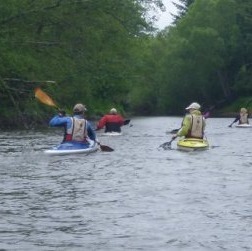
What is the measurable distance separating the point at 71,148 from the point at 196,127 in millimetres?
4349

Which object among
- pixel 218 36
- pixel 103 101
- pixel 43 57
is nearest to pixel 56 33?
pixel 43 57

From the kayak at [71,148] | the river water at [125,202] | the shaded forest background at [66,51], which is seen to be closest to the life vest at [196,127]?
the river water at [125,202]

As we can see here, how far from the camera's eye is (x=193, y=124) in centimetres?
2375

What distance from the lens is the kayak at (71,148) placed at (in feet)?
72.0

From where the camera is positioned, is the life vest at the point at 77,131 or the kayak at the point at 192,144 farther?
the kayak at the point at 192,144

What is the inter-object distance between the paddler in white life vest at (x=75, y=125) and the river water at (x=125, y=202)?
0.75m

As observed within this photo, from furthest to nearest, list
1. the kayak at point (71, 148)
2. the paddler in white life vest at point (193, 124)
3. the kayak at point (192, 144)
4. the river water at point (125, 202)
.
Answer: the kayak at point (192, 144), the paddler in white life vest at point (193, 124), the kayak at point (71, 148), the river water at point (125, 202)

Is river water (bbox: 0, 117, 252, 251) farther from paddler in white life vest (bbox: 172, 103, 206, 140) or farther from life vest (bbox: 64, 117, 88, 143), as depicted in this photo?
paddler in white life vest (bbox: 172, 103, 206, 140)

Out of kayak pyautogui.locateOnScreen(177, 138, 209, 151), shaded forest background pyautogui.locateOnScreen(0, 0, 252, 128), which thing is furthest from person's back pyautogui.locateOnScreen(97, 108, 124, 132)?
kayak pyautogui.locateOnScreen(177, 138, 209, 151)

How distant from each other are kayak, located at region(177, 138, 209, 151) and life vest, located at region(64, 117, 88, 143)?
350cm

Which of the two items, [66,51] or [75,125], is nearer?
[75,125]

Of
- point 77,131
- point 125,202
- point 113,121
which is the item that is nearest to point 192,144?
point 77,131

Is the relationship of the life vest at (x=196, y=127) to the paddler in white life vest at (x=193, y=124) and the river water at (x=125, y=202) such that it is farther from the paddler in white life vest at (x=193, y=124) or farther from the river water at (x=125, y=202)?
the river water at (x=125, y=202)

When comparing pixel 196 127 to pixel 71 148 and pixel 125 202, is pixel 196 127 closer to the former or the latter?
pixel 71 148
